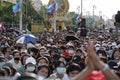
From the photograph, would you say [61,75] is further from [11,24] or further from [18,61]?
[11,24]

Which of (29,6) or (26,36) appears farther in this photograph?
(29,6)

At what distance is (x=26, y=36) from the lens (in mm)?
17969


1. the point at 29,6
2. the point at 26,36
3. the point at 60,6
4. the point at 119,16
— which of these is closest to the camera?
the point at 119,16

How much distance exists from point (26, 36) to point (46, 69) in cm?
972

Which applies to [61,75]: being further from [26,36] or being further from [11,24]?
[11,24]

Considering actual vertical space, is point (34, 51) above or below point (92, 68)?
above

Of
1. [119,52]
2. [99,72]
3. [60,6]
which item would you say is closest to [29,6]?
[60,6]

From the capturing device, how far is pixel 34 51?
1495 cm

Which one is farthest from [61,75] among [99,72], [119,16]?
[119,16]

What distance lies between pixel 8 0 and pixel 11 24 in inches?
335

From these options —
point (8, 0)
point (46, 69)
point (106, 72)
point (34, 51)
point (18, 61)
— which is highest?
point (8, 0)

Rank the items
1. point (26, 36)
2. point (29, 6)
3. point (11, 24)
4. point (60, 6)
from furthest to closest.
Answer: point (29, 6) < point (11, 24) < point (60, 6) < point (26, 36)

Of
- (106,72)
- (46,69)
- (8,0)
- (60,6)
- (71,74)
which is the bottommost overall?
(106,72)

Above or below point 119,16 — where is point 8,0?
above
